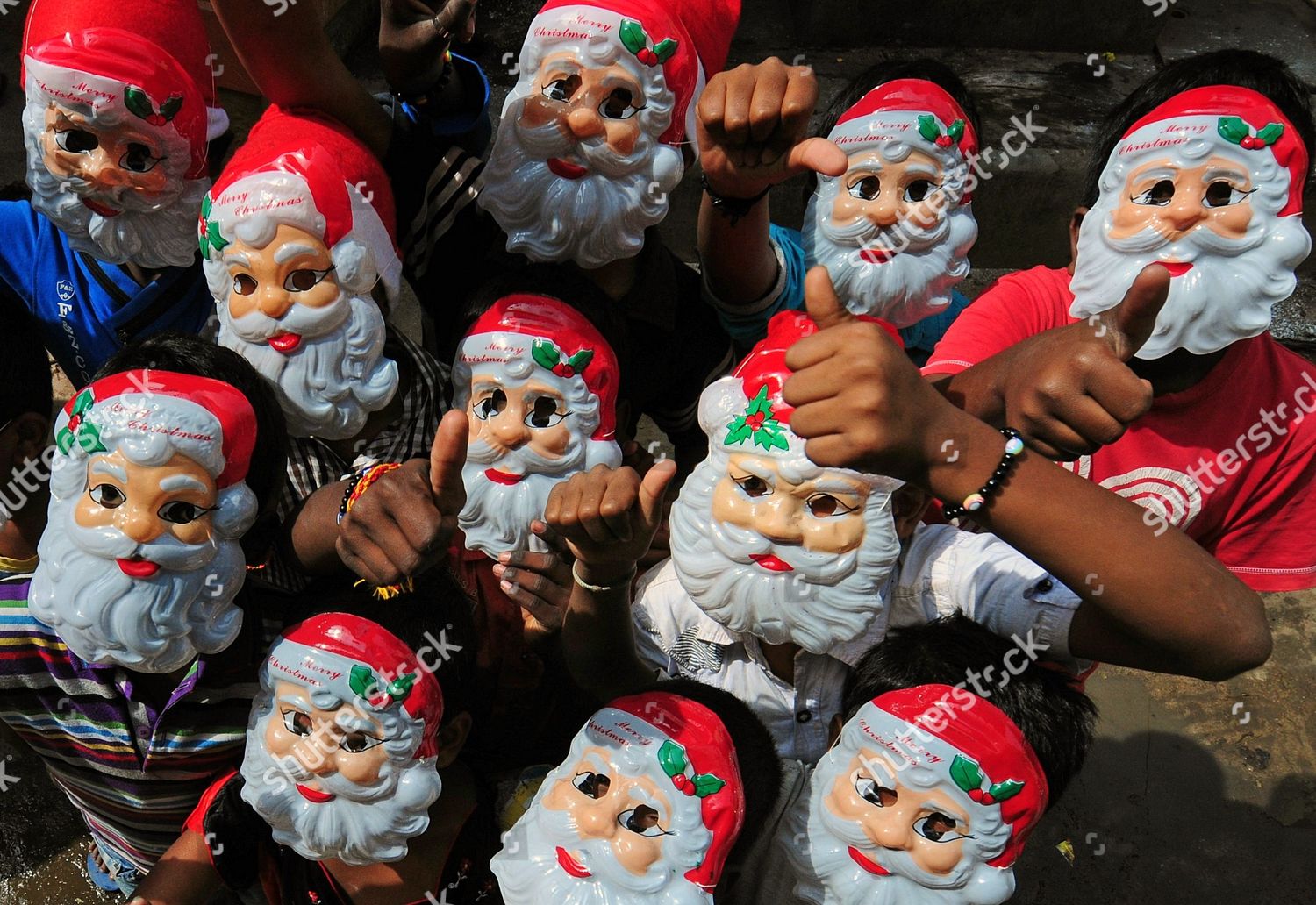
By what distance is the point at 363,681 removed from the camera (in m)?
2.11

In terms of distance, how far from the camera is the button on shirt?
2270mm

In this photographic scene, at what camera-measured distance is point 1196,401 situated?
98.6 inches

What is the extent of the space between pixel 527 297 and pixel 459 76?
0.84 metres

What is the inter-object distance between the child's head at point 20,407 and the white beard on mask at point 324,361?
69 centimetres

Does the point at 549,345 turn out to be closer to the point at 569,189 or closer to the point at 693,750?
the point at 569,189

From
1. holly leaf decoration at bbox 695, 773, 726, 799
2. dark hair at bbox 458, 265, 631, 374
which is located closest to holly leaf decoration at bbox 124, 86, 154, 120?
dark hair at bbox 458, 265, 631, 374

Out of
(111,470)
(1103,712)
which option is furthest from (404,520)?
(1103,712)

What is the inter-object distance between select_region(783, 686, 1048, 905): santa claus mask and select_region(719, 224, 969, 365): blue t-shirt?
119 centimetres

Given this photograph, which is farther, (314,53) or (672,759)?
(314,53)

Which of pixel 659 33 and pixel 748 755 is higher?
pixel 659 33

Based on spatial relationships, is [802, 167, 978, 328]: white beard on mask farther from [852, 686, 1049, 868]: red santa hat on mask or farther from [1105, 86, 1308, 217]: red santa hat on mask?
[852, 686, 1049, 868]: red santa hat on mask

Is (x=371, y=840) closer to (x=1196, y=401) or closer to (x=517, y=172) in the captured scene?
(x=517, y=172)

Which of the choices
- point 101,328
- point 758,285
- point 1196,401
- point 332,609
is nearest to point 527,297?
point 758,285

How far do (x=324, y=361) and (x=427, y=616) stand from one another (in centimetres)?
58
